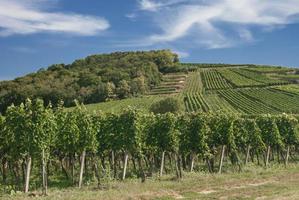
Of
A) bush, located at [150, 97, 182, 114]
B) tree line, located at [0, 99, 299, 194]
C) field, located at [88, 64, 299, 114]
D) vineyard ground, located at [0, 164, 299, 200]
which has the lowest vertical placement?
vineyard ground, located at [0, 164, 299, 200]

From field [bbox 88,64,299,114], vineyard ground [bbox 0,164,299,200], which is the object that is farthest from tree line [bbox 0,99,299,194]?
field [bbox 88,64,299,114]

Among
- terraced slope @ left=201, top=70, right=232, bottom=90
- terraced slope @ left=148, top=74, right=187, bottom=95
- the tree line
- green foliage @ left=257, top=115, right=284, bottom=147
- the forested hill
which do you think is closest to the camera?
the tree line

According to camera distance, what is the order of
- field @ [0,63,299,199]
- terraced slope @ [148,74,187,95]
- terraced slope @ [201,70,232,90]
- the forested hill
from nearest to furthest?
field @ [0,63,299,199] → the forested hill → terraced slope @ [201,70,232,90] → terraced slope @ [148,74,187,95]

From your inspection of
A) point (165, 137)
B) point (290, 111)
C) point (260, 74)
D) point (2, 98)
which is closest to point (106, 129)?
point (165, 137)

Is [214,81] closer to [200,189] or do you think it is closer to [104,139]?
[104,139]

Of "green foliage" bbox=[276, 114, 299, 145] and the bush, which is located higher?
the bush

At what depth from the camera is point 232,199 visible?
23.7 metres

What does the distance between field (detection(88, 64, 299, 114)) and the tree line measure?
37.1 meters

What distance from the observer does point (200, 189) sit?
2738 centimetres

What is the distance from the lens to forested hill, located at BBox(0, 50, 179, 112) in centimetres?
13450

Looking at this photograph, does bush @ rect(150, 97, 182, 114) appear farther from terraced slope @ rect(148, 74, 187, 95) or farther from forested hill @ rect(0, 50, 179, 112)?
forested hill @ rect(0, 50, 179, 112)

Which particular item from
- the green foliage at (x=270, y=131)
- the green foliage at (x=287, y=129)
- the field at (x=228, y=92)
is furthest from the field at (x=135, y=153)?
the field at (x=228, y=92)

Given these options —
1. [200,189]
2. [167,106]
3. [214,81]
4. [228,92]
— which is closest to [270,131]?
[200,189]

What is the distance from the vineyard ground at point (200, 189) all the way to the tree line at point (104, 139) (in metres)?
1.84
